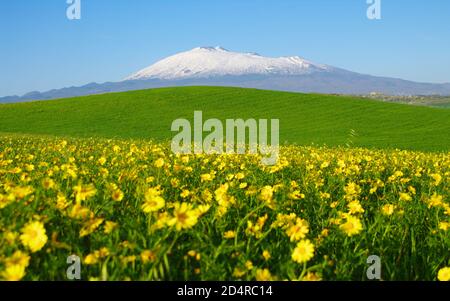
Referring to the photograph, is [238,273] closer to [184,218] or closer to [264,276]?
[264,276]

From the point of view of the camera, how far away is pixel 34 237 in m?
2.05

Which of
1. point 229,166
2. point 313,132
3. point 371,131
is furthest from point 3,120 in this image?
point 229,166

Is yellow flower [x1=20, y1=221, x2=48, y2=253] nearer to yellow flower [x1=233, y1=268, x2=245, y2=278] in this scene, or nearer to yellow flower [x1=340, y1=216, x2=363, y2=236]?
yellow flower [x1=233, y1=268, x2=245, y2=278]

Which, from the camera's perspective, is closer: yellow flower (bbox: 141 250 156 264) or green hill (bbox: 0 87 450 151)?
yellow flower (bbox: 141 250 156 264)

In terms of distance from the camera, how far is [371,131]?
4050 centimetres

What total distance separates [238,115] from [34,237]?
150 feet

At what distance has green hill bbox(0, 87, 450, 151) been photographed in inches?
1431

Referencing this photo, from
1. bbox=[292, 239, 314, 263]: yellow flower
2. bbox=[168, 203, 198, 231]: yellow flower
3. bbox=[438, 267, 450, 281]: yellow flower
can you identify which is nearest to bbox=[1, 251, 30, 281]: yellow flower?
bbox=[168, 203, 198, 231]: yellow flower

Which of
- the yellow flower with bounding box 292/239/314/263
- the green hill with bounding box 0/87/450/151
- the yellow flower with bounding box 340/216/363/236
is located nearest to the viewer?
the yellow flower with bounding box 292/239/314/263

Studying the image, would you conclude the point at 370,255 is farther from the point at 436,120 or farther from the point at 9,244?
the point at 436,120

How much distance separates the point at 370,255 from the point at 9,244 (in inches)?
86.1

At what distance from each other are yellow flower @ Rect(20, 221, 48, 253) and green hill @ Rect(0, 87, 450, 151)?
30.3 m

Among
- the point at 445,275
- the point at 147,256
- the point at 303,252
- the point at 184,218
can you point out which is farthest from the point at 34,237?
the point at 445,275

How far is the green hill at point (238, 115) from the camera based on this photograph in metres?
36.3
